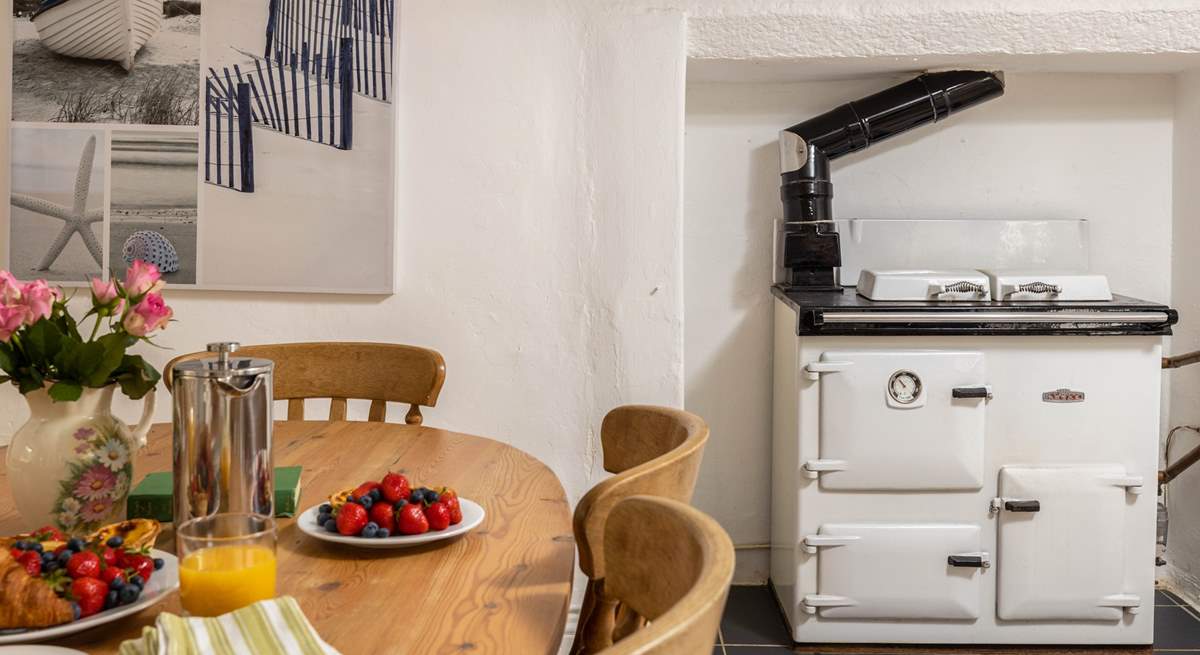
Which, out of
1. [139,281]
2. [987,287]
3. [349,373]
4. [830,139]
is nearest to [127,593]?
[139,281]

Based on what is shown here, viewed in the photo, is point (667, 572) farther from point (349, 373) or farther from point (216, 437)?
point (349, 373)

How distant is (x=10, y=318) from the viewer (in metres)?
1.23

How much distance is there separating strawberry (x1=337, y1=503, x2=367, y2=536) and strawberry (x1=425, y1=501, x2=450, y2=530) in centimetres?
7

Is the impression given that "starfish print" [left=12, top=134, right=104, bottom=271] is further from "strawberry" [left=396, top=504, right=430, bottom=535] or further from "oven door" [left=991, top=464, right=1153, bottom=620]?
"oven door" [left=991, top=464, right=1153, bottom=620]

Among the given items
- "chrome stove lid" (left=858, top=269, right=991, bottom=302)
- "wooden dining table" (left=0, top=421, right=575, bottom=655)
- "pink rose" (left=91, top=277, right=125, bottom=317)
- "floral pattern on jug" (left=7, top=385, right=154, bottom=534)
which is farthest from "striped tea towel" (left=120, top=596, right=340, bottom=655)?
"chrome stove lid" (left=858, top=269, right=991, bottom=302)

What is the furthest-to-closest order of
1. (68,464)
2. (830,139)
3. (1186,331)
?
1. (1186,331)
2. (830,139)
3. (68,464)

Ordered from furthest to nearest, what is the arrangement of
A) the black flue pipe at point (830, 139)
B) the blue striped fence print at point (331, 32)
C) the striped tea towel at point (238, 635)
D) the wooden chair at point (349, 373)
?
1. the black flue pipe at point (830, 139)
2. the blue striped fence print at point (331, 32)
3. the wooden chair at point (349, 373)
4. the striped tea towel at point (238, 635)

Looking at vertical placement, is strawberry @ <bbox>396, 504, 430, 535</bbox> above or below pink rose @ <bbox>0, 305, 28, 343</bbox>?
below

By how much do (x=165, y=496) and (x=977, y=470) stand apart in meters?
2.27

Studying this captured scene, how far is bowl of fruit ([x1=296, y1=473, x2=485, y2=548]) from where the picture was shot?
1271 mm

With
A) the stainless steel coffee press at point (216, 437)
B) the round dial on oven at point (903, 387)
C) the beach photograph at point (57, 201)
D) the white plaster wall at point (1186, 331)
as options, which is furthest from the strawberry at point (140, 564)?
the white plaster wall at point (1186, 331)

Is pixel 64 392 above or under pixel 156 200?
under

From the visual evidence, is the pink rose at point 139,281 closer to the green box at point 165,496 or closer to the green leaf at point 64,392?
the green leaf at point 64,392

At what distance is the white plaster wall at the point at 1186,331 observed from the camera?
11.5 feet
